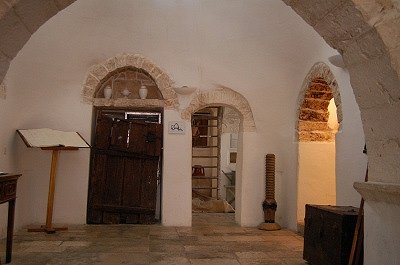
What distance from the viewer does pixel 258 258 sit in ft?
12.2

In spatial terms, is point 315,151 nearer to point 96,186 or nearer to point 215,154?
point 96,186

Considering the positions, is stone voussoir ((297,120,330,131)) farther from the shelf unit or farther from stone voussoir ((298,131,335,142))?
the shelf unit

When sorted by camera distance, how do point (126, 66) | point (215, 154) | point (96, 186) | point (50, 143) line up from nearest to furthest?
point (50, 143), point (96, 186), point (126, 66), point (215, 154)

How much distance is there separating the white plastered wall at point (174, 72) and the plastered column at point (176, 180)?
0.02 m

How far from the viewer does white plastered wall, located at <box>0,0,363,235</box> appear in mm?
5371

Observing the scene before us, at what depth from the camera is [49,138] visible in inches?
192

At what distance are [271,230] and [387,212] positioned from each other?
3.87 m

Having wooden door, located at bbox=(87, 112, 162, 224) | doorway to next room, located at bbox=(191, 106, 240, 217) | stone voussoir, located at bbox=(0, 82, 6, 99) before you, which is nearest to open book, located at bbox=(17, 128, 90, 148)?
stone voussoir, located at bbox=(0, 82, 6, 99)

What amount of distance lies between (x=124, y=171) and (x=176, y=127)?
1064 mm

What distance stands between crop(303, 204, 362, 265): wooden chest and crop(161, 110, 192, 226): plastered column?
7.83 ft

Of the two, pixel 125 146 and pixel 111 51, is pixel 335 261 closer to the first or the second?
pixel 125 146

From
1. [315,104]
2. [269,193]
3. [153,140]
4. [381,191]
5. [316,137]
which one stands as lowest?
[269,193]

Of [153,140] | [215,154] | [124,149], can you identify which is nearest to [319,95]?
[153,140]

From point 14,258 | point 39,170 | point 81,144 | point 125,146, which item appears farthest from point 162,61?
point 14,258
